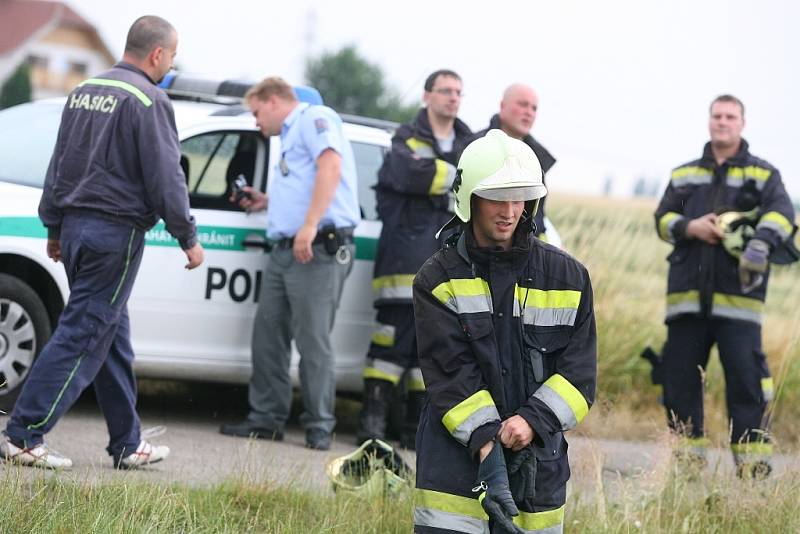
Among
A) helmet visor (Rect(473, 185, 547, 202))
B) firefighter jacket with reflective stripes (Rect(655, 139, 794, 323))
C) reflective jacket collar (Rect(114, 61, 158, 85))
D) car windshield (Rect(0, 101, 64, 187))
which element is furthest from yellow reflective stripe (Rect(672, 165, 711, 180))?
helmet visor (Rect(473, 185, 547, 202))

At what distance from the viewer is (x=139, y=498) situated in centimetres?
459

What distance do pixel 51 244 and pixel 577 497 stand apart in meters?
2.49

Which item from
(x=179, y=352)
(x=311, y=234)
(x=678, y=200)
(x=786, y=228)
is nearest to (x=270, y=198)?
(x=311, y=234)

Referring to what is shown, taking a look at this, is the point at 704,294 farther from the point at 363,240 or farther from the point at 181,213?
the point at 181,213

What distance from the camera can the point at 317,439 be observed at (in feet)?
23.6

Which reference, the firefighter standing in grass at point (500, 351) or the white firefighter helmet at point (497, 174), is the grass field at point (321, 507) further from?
the white firefighter helmet at point (497, 174)

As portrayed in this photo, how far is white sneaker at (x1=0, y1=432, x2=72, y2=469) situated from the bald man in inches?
110

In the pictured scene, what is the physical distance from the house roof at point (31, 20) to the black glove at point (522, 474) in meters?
66.4

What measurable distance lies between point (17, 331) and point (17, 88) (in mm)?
49084

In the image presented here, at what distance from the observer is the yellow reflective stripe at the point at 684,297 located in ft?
23.4

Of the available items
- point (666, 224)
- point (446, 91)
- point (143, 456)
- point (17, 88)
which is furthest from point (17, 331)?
point (17, 88)

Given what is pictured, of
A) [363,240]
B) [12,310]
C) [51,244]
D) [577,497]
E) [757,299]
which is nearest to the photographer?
[577,497]

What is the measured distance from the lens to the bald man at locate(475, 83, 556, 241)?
7.07 m

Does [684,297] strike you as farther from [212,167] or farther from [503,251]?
[503,251]
